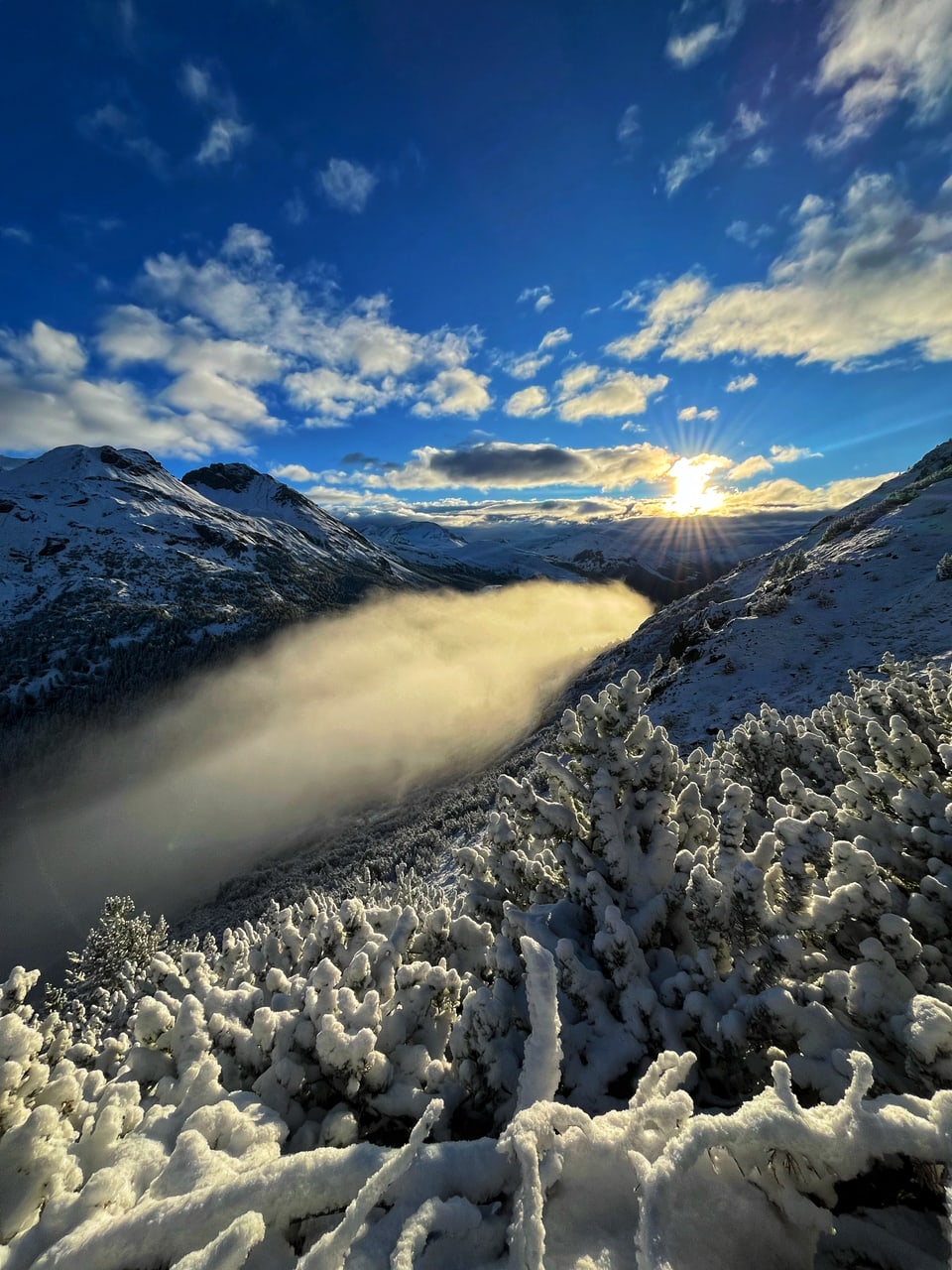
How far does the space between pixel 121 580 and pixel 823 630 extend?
13269cm

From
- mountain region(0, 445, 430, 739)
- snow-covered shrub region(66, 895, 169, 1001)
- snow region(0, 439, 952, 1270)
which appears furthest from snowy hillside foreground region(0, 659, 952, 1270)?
mountain region(0, 445, 430, 739)

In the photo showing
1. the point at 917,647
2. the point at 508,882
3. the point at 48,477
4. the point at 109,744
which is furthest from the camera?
the point at 48,477

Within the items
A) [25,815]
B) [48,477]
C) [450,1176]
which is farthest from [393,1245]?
[48,477]

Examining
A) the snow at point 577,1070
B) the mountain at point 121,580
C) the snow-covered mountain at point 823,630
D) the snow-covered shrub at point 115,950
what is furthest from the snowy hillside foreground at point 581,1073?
the mountain at point 121,580

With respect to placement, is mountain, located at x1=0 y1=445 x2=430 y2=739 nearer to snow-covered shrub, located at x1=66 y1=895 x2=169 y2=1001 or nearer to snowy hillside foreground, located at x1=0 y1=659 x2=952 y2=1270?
snow-covered shrub, located at x1=66 y1=895 x2=169 y2=1001

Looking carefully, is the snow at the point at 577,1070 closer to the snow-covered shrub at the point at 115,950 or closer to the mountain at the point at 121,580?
the snow-covered shrub at the point at 115,950

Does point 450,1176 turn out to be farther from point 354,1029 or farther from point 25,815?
point 25,815

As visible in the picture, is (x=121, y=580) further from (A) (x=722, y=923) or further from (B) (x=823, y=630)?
(A) (x=722, y=923)

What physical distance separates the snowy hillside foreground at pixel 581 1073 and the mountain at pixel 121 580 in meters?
109

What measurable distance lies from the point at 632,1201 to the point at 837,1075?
1.25 metres

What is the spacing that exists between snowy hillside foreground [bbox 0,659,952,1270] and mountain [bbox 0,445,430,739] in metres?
109

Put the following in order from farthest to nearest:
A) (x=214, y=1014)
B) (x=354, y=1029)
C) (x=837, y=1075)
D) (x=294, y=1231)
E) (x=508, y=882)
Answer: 1. (x=508, y=882)
2. (x=214, y=1014)
3. (x=354, y=1029)
4. (x=837, y=1075)
5. (x=294, y=1231)

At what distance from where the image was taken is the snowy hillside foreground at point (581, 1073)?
1772mm

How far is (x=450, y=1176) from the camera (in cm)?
205
